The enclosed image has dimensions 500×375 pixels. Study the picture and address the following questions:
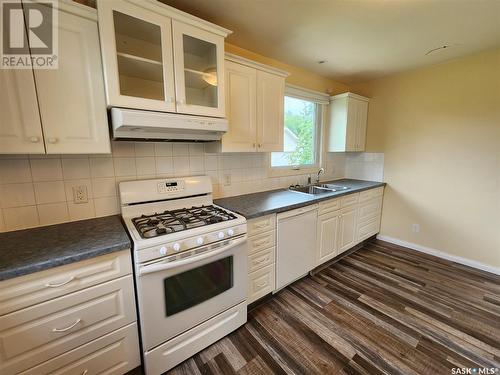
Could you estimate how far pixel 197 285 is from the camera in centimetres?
142

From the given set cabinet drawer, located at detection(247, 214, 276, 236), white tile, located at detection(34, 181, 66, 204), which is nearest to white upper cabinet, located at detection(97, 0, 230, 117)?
white tile, located at detection(34, 181, 66, 204)

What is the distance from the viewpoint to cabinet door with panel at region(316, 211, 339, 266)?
2.36 metres

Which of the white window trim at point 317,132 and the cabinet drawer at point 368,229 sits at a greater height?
the white window trim at point 317,132

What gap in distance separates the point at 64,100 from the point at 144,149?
0.59 m

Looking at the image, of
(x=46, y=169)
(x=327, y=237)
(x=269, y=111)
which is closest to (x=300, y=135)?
(x=269, y=111)

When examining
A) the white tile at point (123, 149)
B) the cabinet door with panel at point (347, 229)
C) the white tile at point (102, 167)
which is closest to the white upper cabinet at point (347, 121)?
the cabinet door with panel at point (347, 229)

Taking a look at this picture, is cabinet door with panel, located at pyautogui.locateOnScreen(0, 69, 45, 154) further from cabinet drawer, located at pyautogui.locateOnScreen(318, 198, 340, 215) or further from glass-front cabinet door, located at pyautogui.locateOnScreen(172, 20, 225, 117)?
cabinet drawer, located at pyautogui.locateOnScreen(318, 198, 340, 215)

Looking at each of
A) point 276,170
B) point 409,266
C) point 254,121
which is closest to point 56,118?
point 254,121

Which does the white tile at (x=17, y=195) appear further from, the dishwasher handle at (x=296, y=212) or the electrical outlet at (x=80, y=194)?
the dishwasher handle at (x=296, y=212)

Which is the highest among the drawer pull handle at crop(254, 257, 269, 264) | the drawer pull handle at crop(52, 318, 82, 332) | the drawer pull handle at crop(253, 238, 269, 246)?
Answer: the drawer pull handle at crop(253, 238, 269, 246)

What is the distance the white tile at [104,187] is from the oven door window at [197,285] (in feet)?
2.76

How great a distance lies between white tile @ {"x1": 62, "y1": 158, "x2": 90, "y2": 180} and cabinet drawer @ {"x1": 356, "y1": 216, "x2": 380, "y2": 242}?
10.1 feet

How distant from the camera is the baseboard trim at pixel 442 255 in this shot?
2496mm

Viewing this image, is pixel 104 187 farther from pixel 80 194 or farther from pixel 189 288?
pixel 189 288
